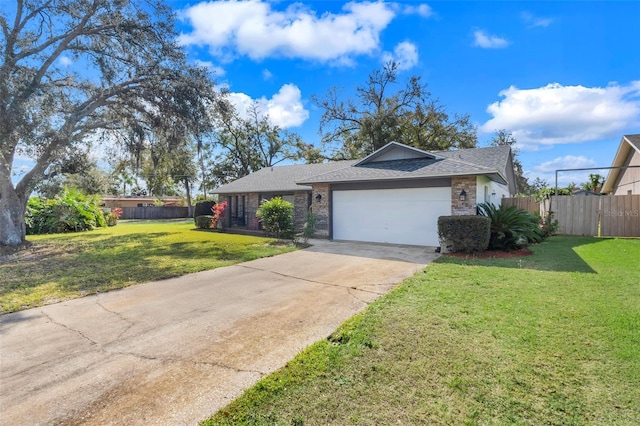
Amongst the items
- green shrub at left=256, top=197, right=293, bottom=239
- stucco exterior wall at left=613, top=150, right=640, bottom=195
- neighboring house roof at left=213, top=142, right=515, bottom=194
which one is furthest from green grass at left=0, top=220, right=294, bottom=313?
stucco exterior wall at left=613, top=150, right=640, bottom=195

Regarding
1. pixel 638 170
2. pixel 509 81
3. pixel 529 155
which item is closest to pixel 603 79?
pixel 509 81

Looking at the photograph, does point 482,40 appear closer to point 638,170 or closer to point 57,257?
point 638,170

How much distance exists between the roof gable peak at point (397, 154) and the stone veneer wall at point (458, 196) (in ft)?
7.51

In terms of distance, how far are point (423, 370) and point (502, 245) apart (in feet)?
27.8

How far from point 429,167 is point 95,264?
10.9m

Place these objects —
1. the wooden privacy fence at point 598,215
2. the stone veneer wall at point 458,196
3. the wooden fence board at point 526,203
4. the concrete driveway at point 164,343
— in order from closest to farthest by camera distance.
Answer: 1. the concrete driveway at point 164,343
2. the stone veneer wall at point 458,196
3. the wooden privacy fence at point 598,215
4. the wooden fence board at point 526,203

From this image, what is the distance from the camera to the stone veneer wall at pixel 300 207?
16.6 m

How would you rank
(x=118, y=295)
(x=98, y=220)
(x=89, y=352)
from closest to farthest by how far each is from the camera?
(x=89, y=352) < (x=118, y=295) < (x=98, y=220)

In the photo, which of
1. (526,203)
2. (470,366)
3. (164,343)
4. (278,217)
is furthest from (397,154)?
(164,343)

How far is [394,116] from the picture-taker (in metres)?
26.7

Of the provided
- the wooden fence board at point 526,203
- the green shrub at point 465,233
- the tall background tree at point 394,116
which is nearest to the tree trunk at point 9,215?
the green shrub at point 465,233

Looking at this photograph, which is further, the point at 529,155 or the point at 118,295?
the point at 529,155

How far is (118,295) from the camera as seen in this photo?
589cm

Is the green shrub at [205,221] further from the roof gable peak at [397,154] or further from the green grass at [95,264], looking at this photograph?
the roof gable peak at [397,154]
